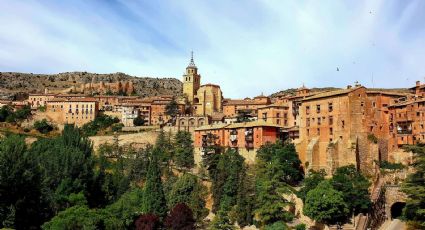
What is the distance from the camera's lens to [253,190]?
1977 inches

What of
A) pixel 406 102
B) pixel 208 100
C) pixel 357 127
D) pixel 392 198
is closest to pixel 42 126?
pixel 208 100

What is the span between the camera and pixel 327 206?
43312 millimetres

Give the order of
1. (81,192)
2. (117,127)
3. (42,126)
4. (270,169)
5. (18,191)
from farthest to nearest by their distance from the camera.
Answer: (42,126), (117,127), (270,169), (81,192), (18,191)

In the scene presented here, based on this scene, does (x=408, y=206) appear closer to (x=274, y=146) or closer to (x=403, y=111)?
(x=403, y=111)

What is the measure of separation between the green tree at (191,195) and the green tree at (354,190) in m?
15.2

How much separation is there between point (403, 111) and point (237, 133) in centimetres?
2353

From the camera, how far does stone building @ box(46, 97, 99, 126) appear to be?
98250 mm

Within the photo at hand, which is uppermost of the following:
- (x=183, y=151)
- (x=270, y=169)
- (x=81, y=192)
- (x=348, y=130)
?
(x=348, y=130)

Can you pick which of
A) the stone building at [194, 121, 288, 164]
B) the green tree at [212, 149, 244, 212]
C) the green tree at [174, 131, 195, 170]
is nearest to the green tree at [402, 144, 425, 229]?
the green tree at [212, 149, 244, 212]

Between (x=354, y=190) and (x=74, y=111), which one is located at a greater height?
(x=74, y=111)

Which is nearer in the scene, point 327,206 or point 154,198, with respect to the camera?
point 327,206

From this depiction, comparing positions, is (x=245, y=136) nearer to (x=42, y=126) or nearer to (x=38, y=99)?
(x=42, y=126)

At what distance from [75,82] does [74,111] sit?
178 feet

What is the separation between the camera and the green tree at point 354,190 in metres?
44.2
